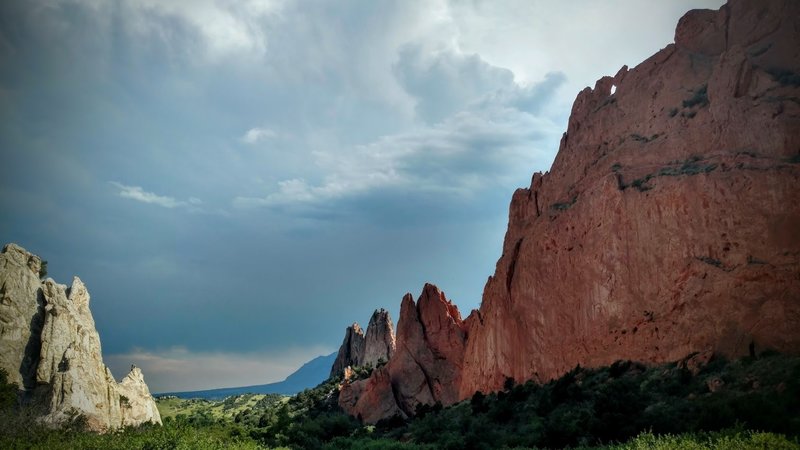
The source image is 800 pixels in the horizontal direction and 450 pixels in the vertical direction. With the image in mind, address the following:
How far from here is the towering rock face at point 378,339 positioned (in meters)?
114

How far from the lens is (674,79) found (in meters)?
49.2

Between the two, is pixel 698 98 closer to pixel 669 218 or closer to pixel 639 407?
pixel 669 218

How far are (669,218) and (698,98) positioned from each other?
41.0 feet

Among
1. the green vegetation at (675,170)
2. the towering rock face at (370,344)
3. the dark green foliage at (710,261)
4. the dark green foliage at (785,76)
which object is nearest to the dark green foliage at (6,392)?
the dark green foliage at (710,261)

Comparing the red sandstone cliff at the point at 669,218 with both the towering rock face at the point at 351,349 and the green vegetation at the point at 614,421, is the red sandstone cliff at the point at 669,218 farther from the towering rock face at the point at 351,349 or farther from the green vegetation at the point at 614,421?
the towering rock face at the point at 351,349

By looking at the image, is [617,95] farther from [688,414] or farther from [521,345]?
[688,414]

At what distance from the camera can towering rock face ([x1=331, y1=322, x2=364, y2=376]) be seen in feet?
394

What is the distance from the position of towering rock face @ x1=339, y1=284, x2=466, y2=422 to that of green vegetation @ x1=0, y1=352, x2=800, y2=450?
26192mm

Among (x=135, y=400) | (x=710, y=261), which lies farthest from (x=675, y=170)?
(x=135, y=400)

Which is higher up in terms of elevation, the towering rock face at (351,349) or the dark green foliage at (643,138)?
the dark green foliage at (643,138)

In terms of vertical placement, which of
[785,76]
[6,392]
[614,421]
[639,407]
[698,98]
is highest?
[698,98]

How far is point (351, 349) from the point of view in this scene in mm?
123000

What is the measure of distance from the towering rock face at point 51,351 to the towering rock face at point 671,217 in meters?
39.3

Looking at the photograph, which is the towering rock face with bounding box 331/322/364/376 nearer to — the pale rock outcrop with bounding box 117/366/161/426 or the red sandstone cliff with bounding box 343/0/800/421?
the red sandstone cliff with bounding box 343/0/800/421
